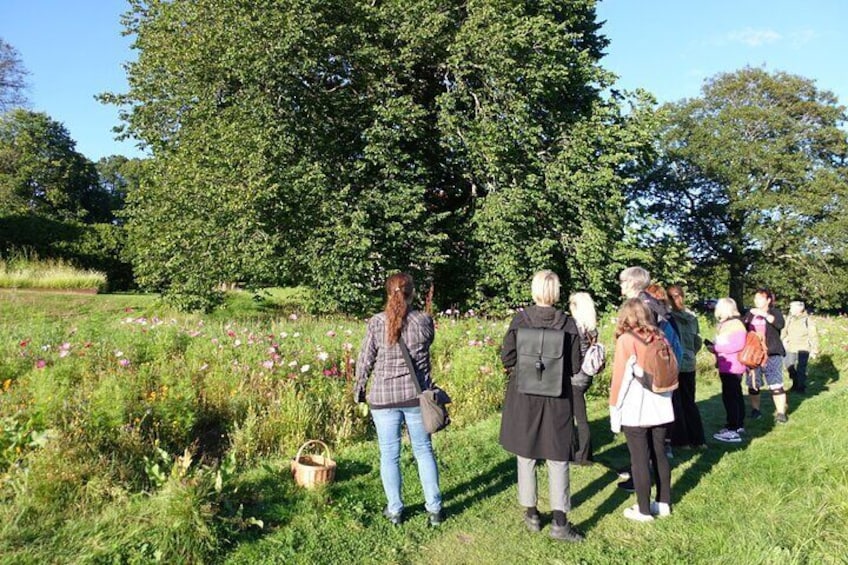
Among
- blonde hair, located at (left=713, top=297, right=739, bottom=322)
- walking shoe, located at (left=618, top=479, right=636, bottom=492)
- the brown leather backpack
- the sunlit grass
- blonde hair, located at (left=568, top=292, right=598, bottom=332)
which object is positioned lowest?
walking shoe, located at (left=618, top=479, right=636, bottom=492)

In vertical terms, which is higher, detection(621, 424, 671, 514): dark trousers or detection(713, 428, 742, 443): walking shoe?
detection(621, 424, 671, 514): dark trousers

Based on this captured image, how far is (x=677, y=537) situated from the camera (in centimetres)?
410

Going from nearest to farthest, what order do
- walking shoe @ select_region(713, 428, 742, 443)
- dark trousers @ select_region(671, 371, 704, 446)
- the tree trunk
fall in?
dark trousers @ select_region(671, 371, 704, 446)
walking shoe @ select_region(713, 428, 742, 443)
the tree trunk

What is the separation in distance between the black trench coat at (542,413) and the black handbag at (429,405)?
0.52 m

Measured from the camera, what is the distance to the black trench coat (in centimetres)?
407

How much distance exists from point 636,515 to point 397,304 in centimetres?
240

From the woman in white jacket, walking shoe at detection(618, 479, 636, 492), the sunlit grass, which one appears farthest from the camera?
the sunlit grass

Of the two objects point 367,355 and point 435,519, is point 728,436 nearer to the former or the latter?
point 435,519

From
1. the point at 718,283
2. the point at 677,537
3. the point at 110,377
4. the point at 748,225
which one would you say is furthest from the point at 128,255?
the point at 718,283

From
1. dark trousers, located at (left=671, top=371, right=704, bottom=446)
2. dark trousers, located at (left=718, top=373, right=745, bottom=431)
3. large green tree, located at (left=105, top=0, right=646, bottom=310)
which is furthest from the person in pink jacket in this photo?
large green tree, located at (left=105, top=0, right=646, bottom=310)

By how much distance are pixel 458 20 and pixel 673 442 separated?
1297cm

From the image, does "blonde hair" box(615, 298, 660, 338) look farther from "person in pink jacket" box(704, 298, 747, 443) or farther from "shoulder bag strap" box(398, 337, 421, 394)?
"person in pink jacket" box(704, 298, 747, 443)

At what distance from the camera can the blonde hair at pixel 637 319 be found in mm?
4434

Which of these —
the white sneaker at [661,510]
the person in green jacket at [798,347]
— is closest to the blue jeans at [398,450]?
the white sneaker at [661,510]
